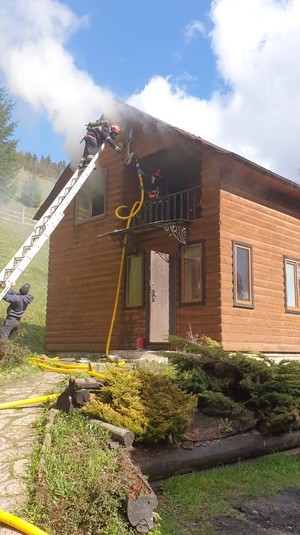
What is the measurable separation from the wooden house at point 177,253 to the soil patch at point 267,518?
5.36 m

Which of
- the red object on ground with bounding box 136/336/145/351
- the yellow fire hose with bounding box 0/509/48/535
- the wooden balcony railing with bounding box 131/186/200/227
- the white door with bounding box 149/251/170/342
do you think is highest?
the wooden balcony railing with bounding box 131/186/200/227

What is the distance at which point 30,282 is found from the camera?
27750 millimetres

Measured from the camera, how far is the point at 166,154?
13.2m

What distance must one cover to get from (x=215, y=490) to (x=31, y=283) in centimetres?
2373

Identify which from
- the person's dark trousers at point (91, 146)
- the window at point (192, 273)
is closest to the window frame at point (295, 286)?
the window at point (192, 273)

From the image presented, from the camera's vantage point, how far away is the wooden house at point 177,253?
36.2 feet

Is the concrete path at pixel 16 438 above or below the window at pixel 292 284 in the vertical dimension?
below

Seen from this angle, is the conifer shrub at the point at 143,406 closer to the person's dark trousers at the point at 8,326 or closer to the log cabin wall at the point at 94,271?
the person's dark trousers at the point at 8,326

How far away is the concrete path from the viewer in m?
3.86

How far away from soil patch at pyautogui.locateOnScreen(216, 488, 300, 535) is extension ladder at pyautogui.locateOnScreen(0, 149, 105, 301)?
485 cm

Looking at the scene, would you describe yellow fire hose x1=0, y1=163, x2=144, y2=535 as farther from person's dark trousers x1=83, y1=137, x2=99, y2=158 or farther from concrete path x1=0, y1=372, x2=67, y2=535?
person's dark trousers x1=83, y1=137, x2=99, y2=158

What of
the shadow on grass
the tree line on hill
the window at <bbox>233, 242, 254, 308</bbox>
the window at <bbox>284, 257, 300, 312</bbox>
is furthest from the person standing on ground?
the tree line on hill

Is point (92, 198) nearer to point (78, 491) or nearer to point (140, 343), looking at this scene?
point (140, 343)

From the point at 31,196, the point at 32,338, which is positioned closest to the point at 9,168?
the point at 31,196
